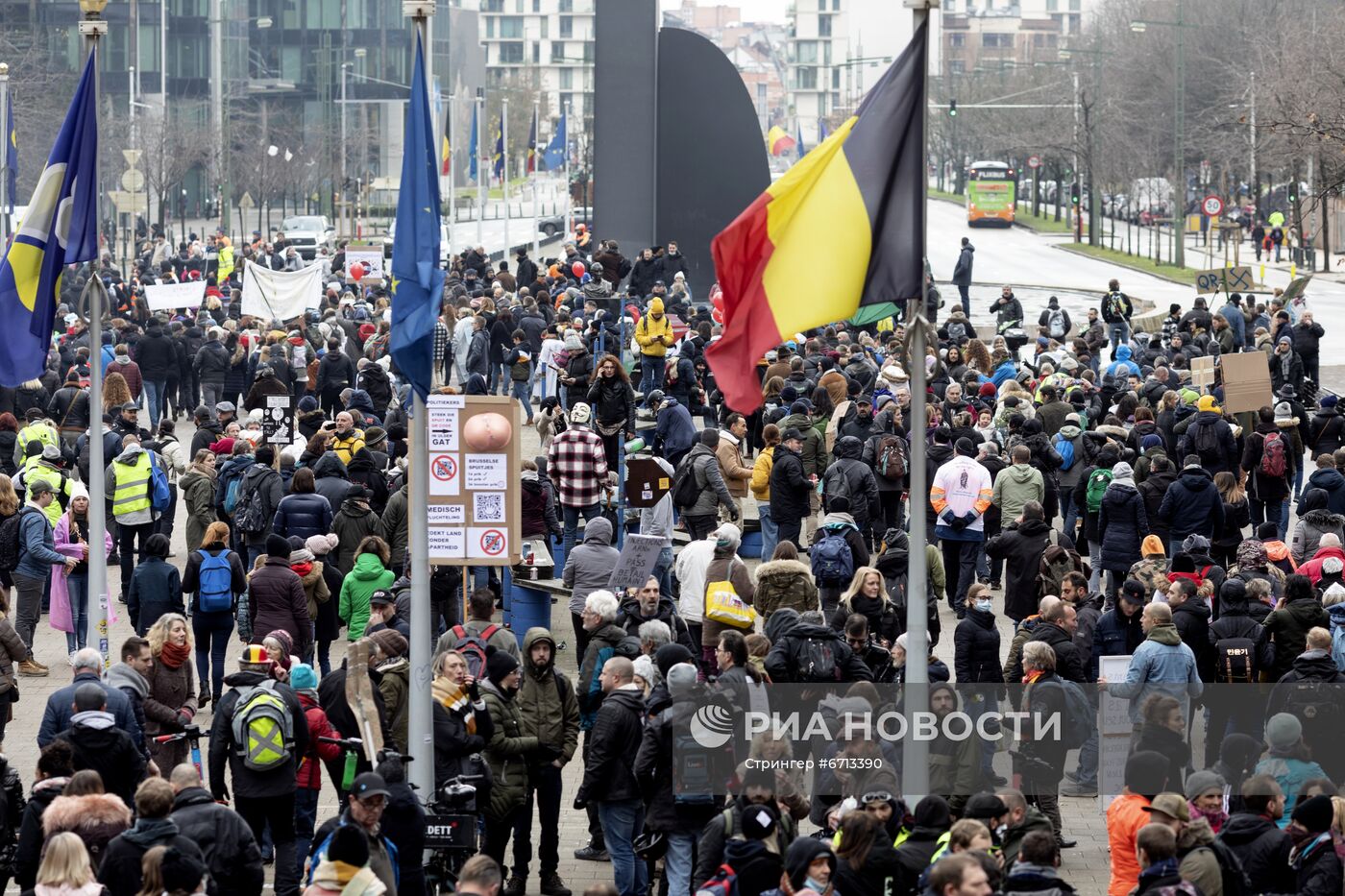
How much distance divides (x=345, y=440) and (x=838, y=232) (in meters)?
10.4

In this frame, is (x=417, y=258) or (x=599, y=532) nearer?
(x=417, y=258)

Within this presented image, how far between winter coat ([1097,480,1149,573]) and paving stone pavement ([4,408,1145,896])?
1.13m

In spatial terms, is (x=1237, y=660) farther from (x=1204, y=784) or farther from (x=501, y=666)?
(x=501, y=666)

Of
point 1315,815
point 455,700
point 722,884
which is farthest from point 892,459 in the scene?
point 722,884

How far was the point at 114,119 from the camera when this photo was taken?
74.4 metres

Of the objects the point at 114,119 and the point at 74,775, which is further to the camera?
the point at 114,119

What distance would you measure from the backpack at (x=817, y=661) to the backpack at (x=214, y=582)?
4.92 meters

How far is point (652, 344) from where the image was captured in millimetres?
27359

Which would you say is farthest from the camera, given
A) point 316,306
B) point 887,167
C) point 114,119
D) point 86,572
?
point 114,119

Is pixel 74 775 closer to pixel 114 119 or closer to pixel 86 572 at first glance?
pixel 86 572

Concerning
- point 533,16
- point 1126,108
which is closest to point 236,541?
point 1126,108

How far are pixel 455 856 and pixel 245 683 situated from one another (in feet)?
4.79

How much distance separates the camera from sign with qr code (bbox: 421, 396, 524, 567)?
13969mm

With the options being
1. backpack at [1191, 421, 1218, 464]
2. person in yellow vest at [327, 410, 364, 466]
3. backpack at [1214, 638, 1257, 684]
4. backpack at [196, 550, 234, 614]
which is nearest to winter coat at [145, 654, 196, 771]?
backpack at [196, 550, 234, 614]
